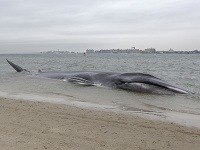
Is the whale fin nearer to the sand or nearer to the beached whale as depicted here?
the beached whale

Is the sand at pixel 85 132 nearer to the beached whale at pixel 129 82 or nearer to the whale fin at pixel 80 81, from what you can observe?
the beached whale at pixel 129 82

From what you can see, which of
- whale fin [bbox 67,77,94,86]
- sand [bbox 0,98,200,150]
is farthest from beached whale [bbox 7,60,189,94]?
sand [bbox 0,98,200,150]

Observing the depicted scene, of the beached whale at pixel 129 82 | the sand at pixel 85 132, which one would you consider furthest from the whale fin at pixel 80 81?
the sand at pixel 85 132

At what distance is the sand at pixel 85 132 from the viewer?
5453 mm

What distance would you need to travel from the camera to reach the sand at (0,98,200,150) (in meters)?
5.45

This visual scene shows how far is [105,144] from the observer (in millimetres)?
5555

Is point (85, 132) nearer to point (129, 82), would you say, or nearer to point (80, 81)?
point (129, 82)

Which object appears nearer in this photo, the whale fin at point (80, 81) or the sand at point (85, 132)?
the sand at point (85, 132)

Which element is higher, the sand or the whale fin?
the sand

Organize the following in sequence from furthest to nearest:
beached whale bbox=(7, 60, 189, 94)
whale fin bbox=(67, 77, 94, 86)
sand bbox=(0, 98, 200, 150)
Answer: whale fin bbox=(67, 77, 94, 86)
beached whale bbox=(7, 60, 189, 94)
sand bbox=(0, 98, 200, 150)

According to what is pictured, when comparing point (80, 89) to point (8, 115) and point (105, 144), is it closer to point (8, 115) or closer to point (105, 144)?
point (8, 115)

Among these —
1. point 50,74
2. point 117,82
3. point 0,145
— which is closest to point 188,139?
point 0,145

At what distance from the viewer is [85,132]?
629 cm

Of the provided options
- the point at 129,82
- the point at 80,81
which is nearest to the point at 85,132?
the point at 129,82
